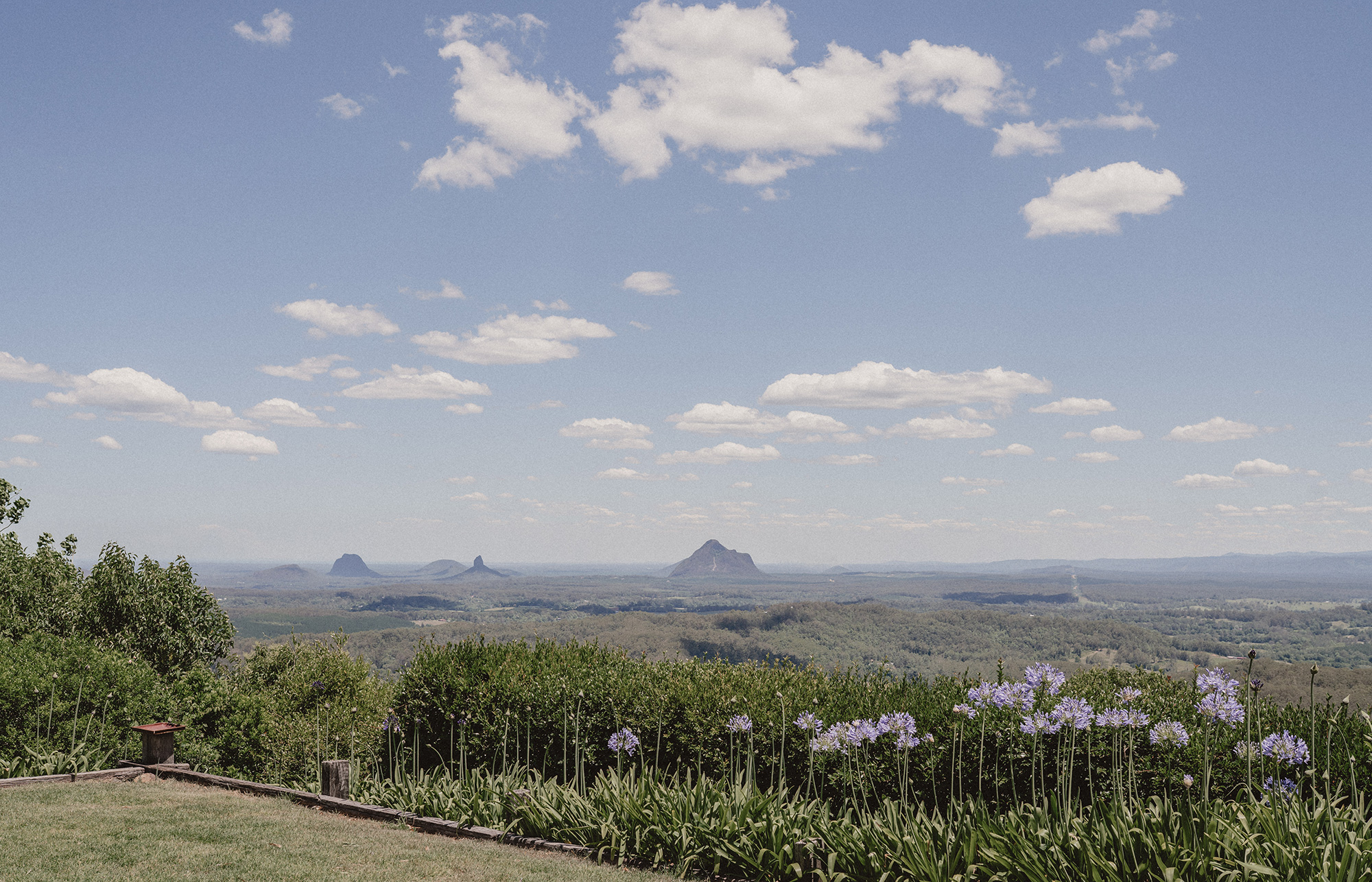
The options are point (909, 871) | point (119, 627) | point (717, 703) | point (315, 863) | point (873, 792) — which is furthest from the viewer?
point (119, 627)

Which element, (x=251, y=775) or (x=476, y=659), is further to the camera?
(x=251, y=775)

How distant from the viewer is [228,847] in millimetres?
7395

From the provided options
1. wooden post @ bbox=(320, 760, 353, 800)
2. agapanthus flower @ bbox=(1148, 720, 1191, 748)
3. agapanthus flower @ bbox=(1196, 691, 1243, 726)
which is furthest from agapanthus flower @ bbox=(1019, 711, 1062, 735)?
wooden post @ bbox=(320, 760, 353, 800)

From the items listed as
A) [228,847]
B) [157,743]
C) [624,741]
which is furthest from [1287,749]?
[157,743]

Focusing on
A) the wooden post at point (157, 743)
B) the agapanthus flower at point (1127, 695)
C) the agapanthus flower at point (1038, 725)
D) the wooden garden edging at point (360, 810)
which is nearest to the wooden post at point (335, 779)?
the wooden garden edging at point (360, 810)

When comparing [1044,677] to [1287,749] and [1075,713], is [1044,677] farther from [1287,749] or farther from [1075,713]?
[1287,749]

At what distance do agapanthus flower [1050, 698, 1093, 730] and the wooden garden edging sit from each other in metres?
4.16

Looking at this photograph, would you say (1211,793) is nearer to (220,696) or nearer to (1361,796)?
(1361,796)

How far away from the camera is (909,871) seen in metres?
6.15

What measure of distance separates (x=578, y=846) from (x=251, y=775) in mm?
9798

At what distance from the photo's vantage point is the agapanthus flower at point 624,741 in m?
8.89

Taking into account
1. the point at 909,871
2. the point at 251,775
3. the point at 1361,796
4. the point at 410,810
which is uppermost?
the point at 1361,796

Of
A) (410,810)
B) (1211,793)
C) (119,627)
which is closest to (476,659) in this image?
(410,810)

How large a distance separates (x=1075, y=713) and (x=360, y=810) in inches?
285
